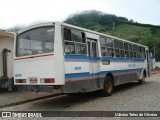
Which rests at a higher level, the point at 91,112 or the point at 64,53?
the point at 64,53

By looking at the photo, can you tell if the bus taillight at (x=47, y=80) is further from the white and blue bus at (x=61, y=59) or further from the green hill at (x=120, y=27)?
the green hill at (x=120, y=27)

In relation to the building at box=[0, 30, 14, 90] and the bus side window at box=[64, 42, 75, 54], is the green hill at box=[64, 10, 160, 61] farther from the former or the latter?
the bus side window at box=[64, 42, 75, 54]

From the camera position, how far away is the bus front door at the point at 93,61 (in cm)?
1242

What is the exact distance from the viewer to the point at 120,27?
72.3 metres

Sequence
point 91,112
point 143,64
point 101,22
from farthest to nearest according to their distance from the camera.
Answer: point 101,22 < point 143,64 < point 91,112

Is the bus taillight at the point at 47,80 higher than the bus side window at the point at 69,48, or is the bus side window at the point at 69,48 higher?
the bus side window at the point at 69,48

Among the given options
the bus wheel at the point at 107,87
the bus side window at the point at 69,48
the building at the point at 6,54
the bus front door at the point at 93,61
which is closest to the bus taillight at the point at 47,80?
the bus side window at the point at 69,48

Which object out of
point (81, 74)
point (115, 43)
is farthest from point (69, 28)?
point (115, 43)

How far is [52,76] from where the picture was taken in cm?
1032

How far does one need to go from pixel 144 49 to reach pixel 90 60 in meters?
10.4

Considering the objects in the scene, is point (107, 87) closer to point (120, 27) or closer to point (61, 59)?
point (61, 59)

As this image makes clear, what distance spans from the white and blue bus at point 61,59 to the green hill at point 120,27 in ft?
135

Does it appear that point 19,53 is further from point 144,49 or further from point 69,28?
point 144,49

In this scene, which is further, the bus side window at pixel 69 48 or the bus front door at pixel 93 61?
the bus front door at pixel 93 61
